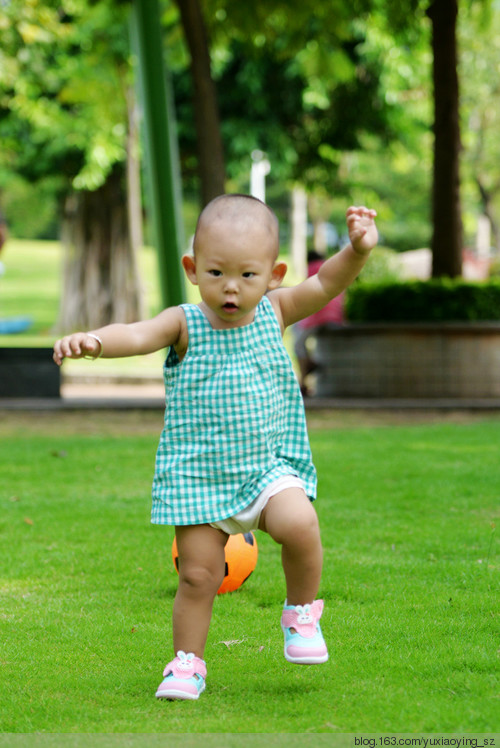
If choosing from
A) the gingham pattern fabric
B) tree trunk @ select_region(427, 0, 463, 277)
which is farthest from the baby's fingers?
tree trunk @ select_region(427, 0, 463, 277)

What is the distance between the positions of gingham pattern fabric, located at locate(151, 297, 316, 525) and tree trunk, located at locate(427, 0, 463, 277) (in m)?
10.2

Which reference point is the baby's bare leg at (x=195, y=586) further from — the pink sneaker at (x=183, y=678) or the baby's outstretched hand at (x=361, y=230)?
the baby's outstretched hand at (x=361, y=230)

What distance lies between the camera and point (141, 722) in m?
2.88

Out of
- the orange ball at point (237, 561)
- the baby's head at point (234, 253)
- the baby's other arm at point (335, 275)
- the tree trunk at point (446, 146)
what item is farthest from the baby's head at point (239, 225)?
the tree trunk at point (446, 146)

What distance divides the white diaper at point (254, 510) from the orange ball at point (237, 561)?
1.09m

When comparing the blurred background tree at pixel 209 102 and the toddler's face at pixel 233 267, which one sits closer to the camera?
the toddler's face at pixel 233 267

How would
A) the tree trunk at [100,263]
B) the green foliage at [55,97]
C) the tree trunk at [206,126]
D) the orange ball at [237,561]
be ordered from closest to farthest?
the orange ball at [237,561] < the tree trunk at [206,126] < the green foliage at [55,97] < the tree trunk at [100,263]

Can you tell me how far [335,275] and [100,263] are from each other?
2417 cm

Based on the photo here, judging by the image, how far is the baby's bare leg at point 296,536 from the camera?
3.12 meters

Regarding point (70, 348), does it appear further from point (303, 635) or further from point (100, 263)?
point (100, 263)

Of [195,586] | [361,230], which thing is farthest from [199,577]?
[361,230]

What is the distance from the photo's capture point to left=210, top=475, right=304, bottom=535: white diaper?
3191 millimetres

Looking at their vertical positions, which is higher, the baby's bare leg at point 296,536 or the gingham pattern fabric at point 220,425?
the gingham pattern fabric at point 220,425

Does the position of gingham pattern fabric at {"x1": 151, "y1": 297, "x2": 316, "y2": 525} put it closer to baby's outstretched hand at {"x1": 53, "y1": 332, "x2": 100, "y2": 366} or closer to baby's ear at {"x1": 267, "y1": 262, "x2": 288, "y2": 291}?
baby's ear at {"x1": 267, "y1": 262, "x2": 288, "y2": 291}
